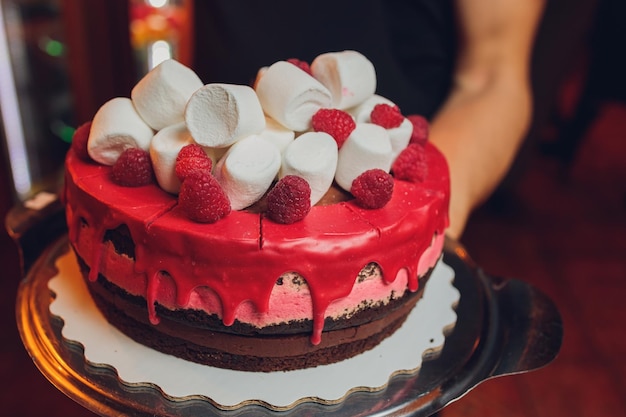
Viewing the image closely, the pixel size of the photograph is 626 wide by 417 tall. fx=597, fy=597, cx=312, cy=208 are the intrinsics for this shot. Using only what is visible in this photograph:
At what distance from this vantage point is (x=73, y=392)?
107 cm

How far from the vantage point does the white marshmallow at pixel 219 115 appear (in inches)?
42.9

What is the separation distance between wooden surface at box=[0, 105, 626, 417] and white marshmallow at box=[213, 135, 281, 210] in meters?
1.47

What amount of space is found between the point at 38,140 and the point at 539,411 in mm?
3149

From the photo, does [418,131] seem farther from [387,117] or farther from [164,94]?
[164,94]

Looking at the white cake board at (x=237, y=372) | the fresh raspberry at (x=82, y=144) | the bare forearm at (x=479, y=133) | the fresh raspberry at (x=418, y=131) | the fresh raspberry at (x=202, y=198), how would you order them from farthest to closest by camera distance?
the bare forearm at (x=479, y=133) → the fresh raspberry at (x=418, y=131) → the fresh raspberry at (x=82, y=144) → the white cake board at (x=237, y=372) → the fresh raspberry at (x=202, y=198)

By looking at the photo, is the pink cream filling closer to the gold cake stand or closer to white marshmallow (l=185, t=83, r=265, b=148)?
the gold cake stand

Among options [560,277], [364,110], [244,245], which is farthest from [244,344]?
[560,277]

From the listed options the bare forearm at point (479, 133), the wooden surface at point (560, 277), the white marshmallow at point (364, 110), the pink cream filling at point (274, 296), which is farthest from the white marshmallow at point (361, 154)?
the wooden surface at point (560, 277)

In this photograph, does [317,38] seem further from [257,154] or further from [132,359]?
[132,359]

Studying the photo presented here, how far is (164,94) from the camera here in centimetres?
119

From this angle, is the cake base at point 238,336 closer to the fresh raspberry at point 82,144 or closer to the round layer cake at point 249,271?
the round layer cake at point 249,271

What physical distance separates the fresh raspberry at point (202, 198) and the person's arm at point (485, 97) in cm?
101

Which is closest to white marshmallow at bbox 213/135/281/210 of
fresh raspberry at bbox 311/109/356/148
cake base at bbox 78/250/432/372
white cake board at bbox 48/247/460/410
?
fresh raspberry at bbox 311/109/356/148

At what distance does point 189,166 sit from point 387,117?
0.45 m
